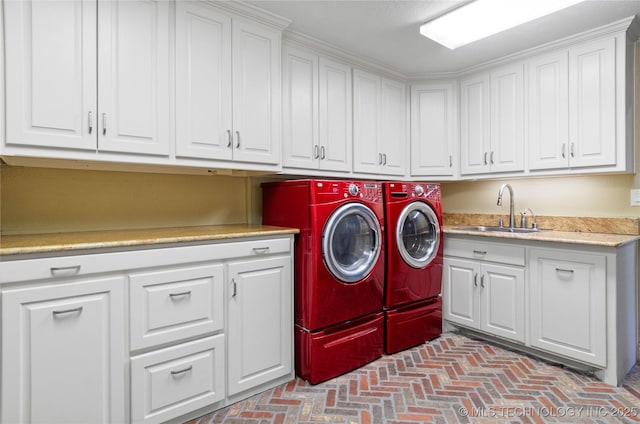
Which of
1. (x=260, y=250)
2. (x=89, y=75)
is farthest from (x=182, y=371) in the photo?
(x=89, y=75)

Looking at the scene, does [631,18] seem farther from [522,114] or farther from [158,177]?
[158,177]

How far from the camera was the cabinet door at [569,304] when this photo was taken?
7.38ft

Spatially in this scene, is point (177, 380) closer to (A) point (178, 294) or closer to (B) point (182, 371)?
(B) point (182, 371)

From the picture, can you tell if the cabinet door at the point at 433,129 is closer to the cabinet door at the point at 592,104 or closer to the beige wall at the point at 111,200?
the cabinet door at the point at 592,104

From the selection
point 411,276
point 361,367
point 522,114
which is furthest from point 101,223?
point 522,114

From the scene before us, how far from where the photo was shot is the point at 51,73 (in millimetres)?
1612

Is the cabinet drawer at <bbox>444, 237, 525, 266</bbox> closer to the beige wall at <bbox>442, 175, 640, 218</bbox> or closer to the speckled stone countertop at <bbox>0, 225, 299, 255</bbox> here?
the beige wall at <bbox>442, 175, 640, 218</bbox>

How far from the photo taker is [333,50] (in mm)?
2816

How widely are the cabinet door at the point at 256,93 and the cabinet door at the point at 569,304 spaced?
2.12 meters

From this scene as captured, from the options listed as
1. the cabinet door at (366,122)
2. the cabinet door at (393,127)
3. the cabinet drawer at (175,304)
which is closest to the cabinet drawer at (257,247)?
the cabinet drawer at (175,304)

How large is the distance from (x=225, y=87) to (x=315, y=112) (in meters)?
0.81

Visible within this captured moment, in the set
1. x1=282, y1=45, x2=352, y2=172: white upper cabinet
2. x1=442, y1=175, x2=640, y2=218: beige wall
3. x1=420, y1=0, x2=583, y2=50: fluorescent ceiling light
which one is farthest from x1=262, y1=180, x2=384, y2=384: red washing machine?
x1=442, y1=175, x2=640, y2=218: beige wall

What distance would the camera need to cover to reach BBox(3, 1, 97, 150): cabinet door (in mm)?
1529

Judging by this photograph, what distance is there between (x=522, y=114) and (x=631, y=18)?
868mm
